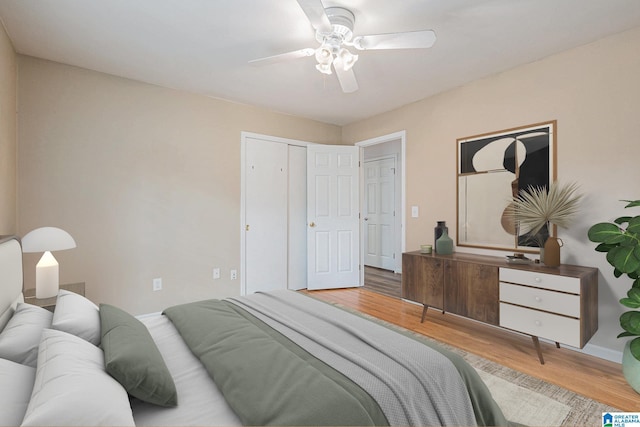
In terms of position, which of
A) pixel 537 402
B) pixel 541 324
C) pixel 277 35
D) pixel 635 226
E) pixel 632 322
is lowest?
pixel 537 402

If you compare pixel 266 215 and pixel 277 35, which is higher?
pixel 277 35

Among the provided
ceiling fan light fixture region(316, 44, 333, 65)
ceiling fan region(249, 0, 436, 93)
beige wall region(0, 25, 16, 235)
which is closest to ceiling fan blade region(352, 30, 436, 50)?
ceiling fan region(249, 0, 436, 93)

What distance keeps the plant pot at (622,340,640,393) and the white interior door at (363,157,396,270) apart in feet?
12.8

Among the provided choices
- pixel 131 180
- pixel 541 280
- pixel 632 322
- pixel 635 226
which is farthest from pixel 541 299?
pixel 131 180

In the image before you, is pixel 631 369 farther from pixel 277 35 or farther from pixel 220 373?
pixel 277 35

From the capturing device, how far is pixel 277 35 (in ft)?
7.95

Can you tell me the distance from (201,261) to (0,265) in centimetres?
227

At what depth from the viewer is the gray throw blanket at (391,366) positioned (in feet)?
3.67

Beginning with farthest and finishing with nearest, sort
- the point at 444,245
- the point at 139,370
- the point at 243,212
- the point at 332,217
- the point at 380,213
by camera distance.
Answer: the point at 380,213 → the point at 332,217 → the point at 243,212 → the point at 444,245 → the point at 139,370

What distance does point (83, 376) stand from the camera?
3.06 ft

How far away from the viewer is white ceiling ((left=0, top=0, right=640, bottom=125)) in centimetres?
208

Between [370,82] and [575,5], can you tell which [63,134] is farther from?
[575,5]

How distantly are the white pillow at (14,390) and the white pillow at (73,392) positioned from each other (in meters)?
0.05

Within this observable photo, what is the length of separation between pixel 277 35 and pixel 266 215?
2311mm
